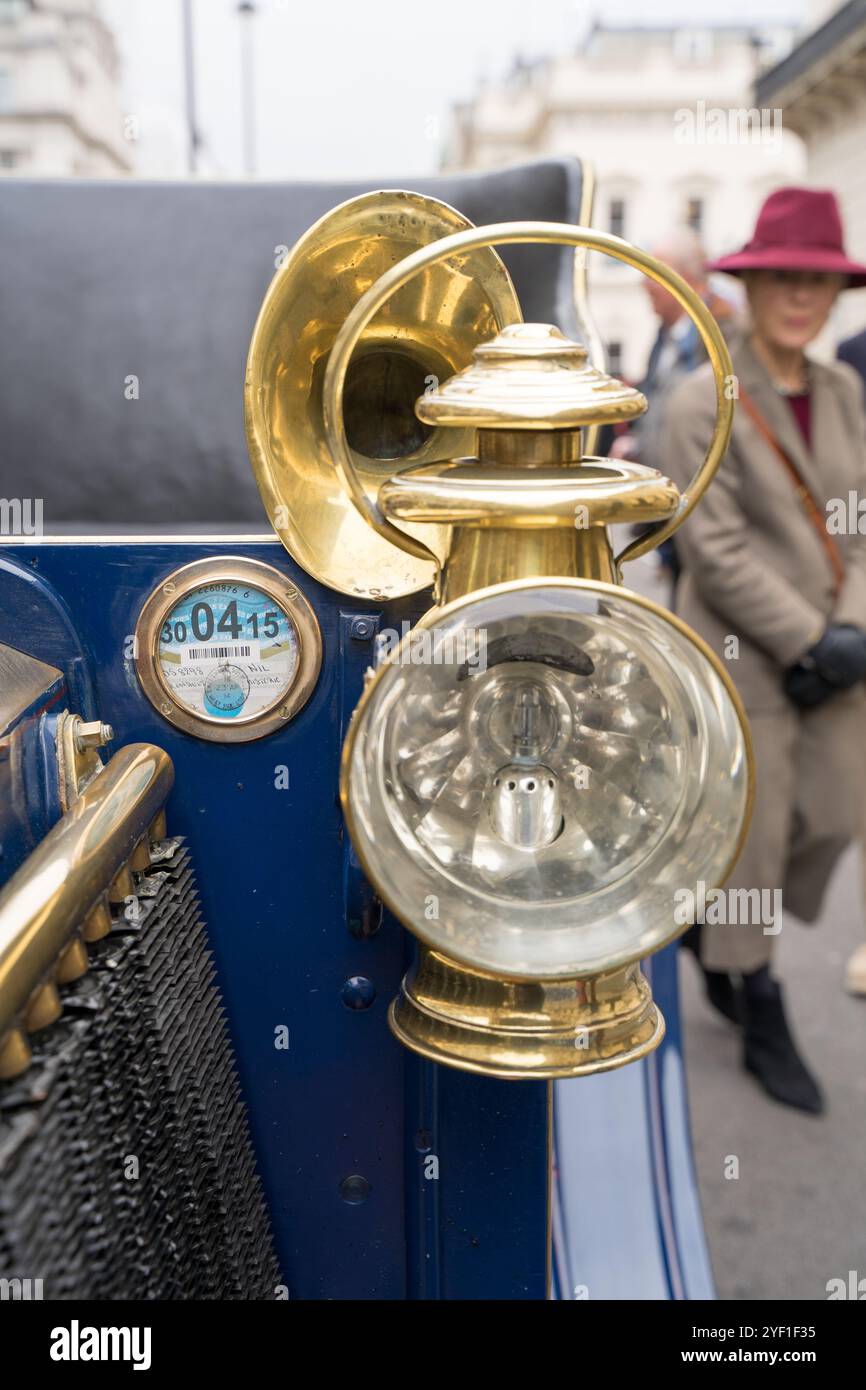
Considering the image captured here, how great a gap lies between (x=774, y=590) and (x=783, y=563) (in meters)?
0.12

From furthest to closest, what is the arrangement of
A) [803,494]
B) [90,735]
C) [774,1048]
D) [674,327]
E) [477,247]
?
[674,327], [774,1048], [803,494], [90,735], [477,247]

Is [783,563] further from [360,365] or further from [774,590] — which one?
[360,365]

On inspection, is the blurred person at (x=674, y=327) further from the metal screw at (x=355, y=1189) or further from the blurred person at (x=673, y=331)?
the metal screw at (x=355, y=1189)

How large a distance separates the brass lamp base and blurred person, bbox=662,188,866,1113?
1923 mm

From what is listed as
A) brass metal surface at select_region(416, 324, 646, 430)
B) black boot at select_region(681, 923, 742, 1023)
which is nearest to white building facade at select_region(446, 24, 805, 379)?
black boot at select_region(681, 923, 742, 1023)

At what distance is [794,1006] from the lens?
371cm

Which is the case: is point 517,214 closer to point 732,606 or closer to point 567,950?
point 732,606

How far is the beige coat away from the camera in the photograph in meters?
3.00

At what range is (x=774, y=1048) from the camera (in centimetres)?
323

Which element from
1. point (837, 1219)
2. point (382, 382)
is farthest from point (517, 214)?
point (837, 1219)

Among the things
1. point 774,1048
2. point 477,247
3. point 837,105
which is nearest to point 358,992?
point 477,247

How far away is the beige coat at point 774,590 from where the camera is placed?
3.00 meters

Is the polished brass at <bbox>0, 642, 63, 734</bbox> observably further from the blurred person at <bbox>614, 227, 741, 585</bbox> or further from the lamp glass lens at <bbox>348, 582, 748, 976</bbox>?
the blurred person at <bbox>614, 227, 741, 585</bbox>

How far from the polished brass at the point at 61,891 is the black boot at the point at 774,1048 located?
90.9 inches
